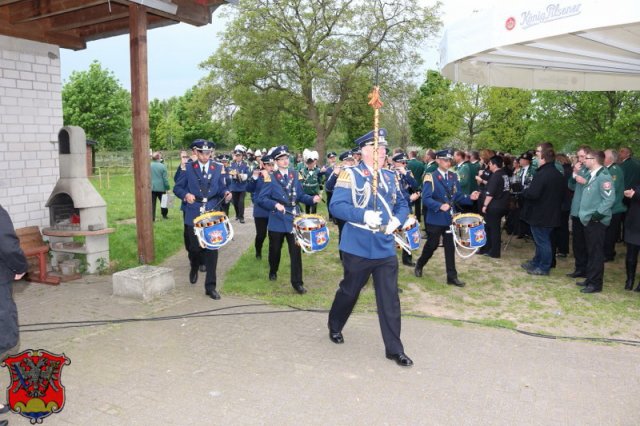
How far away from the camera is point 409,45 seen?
30875 mm

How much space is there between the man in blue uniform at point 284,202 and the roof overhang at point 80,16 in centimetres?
289

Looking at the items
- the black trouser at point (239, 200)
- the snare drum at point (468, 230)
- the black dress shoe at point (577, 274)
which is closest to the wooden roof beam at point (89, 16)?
the snare drum at point (468, 230)

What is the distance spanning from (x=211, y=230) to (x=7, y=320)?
128 inches

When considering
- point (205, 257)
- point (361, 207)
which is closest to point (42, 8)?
point (205, 257)

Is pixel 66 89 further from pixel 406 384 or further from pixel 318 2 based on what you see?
pixel 406 384

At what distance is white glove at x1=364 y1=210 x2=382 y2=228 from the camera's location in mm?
4675

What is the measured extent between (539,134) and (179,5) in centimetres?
1777

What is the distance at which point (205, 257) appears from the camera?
24.0 ft

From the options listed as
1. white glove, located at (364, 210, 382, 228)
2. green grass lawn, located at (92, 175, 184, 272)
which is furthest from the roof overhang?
white glove, located at (364, 210, 382, 228)

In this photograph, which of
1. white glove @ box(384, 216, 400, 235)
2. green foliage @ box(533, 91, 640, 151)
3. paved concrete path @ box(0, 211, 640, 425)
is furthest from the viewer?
green foliage @ box(533, 91, 640, 151)

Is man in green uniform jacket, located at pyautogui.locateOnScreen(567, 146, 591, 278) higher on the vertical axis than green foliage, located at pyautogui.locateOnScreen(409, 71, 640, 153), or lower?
lower

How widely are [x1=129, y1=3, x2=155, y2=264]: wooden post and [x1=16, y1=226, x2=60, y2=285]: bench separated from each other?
4.82 feet

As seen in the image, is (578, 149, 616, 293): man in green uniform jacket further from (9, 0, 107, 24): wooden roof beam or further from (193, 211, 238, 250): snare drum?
(9, 0, 107, 24): wooden roof beam

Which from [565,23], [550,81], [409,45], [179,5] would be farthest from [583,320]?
[409,45]
